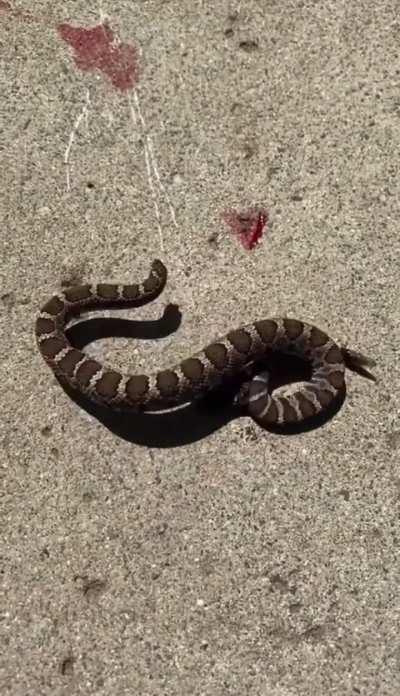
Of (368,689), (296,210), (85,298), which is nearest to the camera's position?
(368,689)

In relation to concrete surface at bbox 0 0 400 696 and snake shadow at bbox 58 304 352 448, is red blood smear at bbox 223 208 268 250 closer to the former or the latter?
concrete surface at bbox 0 0 400 696

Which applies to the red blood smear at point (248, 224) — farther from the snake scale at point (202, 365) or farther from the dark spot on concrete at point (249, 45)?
the dark spot on concrete at point (249, 45)

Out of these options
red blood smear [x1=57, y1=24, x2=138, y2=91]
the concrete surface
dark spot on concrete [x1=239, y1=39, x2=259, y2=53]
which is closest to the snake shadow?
the concrete surface

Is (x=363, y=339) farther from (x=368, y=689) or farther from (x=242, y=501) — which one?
(x=368, y=689)

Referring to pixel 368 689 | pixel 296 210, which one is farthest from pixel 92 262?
pixel 368 689

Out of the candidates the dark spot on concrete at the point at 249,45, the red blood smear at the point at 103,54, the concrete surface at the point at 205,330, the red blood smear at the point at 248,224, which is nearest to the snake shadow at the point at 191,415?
the concrete surface at the point at 205,330

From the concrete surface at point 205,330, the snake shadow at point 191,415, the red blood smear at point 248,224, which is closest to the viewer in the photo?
the concrete surface at point 205,330

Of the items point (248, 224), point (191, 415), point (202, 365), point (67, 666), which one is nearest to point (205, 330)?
point (202, 365)
